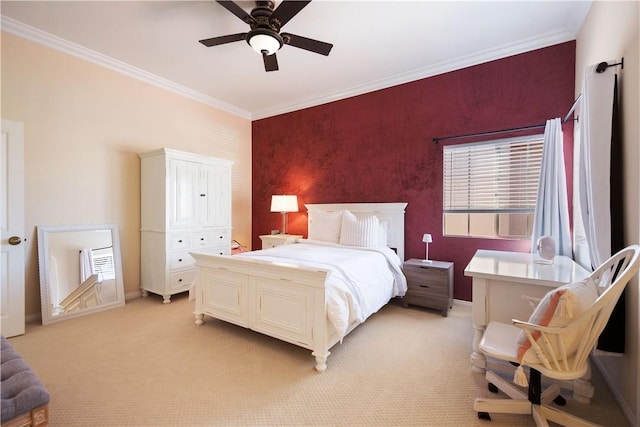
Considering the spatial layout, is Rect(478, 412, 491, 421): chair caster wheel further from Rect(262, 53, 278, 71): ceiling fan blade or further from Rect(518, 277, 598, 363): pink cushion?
Rect(262, 53, 278, 71): ceiling fan blade

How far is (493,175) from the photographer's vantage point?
3.29 m

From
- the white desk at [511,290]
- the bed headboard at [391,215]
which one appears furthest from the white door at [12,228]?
the white desk at [511,290]

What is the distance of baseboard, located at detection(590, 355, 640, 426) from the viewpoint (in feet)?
5.07

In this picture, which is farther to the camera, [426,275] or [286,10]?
[426,275]

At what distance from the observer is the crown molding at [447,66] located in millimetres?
2912

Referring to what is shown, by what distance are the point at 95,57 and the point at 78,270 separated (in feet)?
8.01

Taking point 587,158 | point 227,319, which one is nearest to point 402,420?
point 227,319

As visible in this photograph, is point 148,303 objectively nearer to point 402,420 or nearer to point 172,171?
point 172,171

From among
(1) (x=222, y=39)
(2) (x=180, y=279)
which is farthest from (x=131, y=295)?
(1) (x=222, y=39)

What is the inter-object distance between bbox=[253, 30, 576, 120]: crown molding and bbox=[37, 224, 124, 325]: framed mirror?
Result: 10.7 ft

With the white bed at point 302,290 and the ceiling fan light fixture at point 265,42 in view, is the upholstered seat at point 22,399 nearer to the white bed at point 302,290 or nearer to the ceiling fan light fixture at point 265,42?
the white bed at point 302,290

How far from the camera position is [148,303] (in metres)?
3.52

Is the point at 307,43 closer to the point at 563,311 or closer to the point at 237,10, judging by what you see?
the point at 237,10

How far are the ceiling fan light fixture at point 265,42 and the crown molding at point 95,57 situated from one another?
7.28ft
